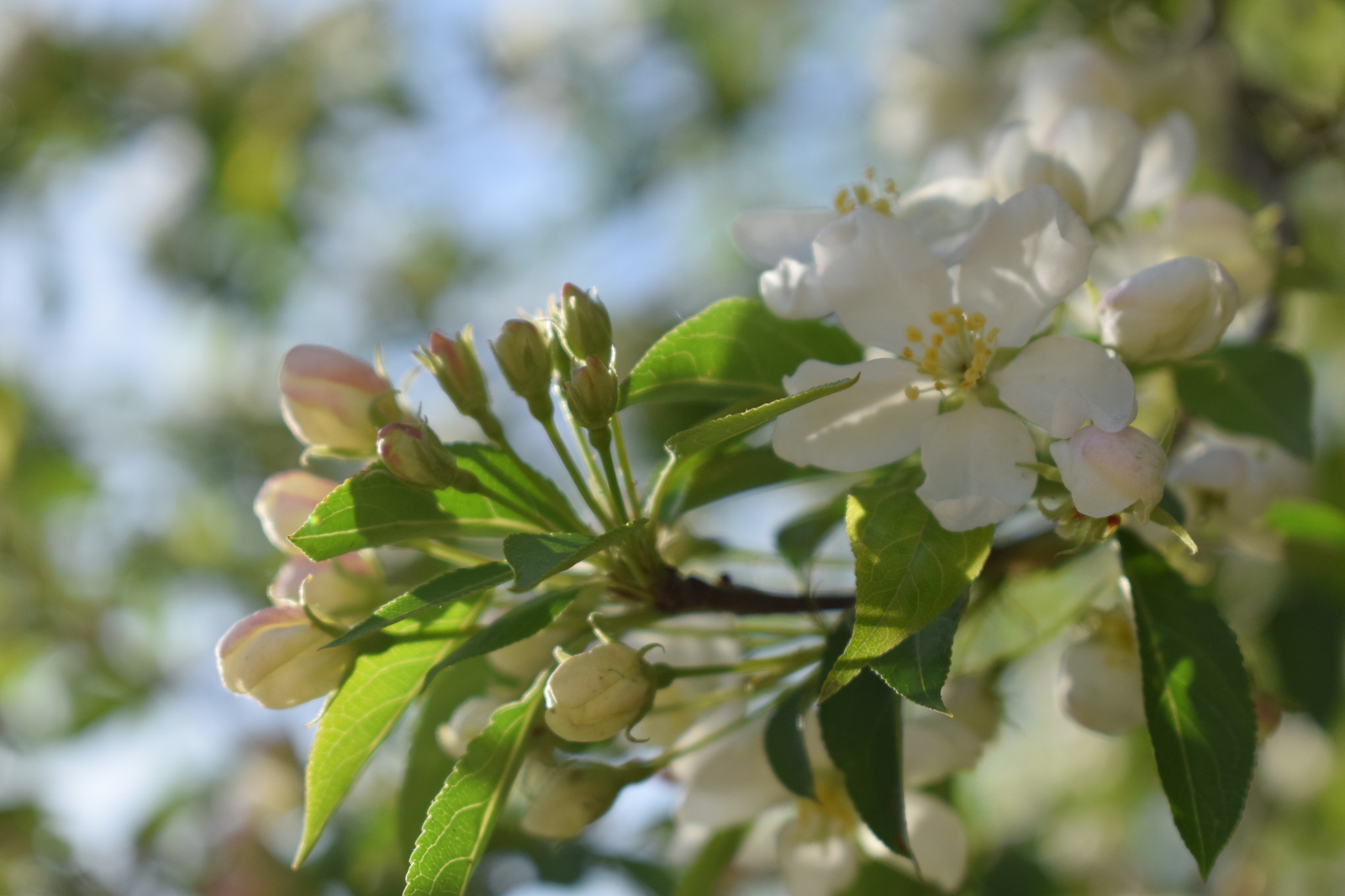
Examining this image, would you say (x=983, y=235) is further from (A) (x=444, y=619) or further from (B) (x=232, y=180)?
(B) (x=232, y=180)

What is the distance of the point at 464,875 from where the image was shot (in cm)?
104

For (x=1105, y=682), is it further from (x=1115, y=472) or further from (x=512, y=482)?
(x=512, y=482)

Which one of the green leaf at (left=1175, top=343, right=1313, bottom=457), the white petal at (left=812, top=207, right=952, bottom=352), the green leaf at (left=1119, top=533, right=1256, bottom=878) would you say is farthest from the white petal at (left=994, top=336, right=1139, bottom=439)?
the green leaf at (left=1175, top=343, right=1313, bottom=457)

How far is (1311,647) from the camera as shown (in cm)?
196

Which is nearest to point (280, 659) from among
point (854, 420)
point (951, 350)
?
point (854, 420)

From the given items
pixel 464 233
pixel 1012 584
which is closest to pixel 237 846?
pixel 1012 584

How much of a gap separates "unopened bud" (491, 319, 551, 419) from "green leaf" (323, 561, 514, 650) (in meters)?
0.18

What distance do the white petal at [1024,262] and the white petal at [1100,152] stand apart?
36cm

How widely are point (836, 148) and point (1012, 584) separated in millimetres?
3198

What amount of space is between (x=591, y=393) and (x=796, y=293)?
24cm

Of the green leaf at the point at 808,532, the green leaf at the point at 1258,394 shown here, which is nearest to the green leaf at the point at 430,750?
the green leaf at the point at 808,532

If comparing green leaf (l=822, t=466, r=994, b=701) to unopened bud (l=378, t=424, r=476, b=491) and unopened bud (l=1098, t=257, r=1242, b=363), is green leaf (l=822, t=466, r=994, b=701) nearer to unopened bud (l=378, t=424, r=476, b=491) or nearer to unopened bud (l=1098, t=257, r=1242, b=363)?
unopened bud (l=1098, t=257, r=1242, b=363)

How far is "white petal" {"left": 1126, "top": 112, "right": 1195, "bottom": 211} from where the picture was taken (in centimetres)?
156

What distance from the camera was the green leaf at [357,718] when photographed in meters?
1.08
